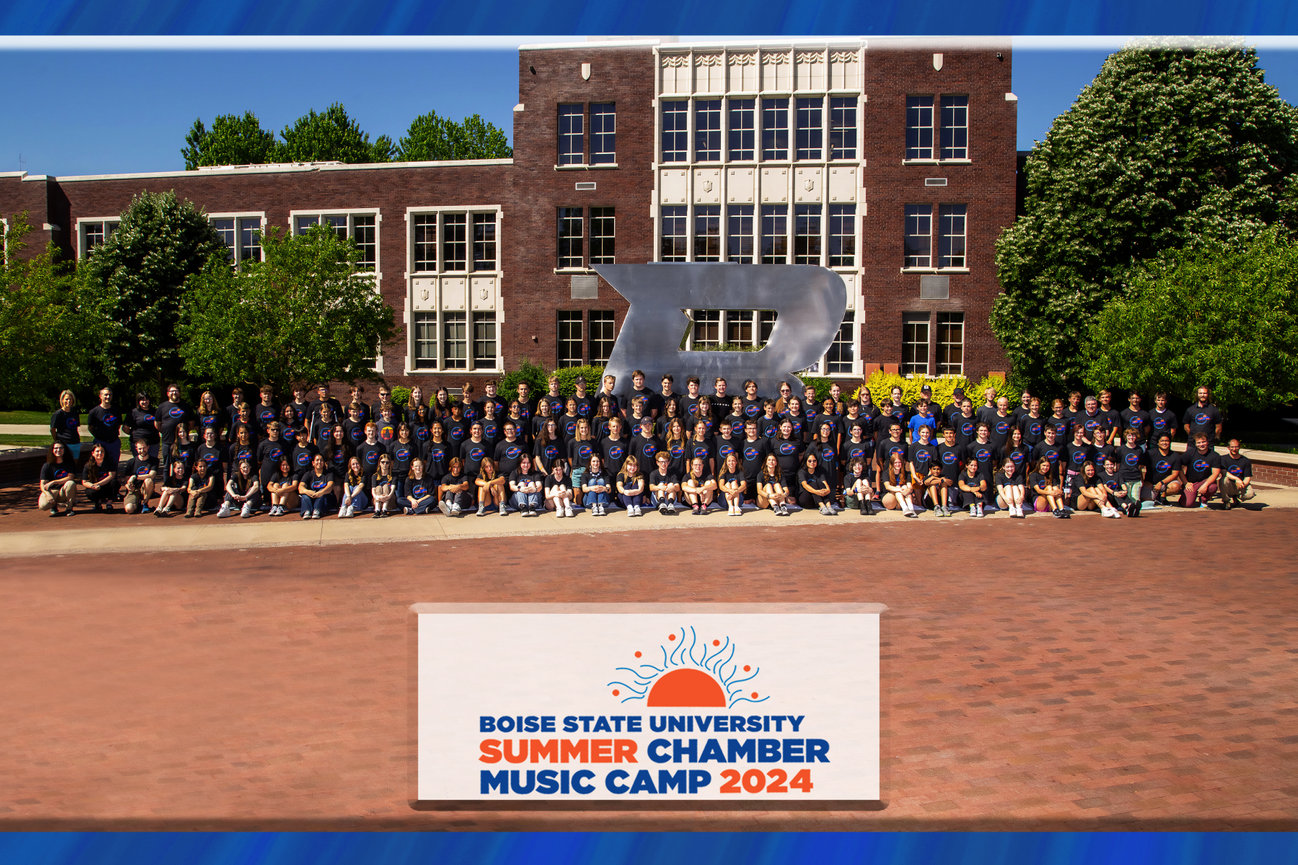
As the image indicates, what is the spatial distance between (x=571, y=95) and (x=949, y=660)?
2928cm

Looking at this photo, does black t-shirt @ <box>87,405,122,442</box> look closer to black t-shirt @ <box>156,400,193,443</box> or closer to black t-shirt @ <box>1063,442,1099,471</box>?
black t-shirt @ <box>156,400,193,443</box>

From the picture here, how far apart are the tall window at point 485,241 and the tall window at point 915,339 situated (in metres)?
13.4

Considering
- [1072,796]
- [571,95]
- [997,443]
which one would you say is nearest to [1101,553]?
[997,443]

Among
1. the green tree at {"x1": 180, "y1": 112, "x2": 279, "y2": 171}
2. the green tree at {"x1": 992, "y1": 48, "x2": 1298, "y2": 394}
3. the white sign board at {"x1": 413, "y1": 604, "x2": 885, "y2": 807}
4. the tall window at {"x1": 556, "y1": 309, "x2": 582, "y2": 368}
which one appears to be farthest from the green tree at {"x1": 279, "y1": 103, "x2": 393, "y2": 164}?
the white sign board at {"x1": 413, "y1": 604, "x2": 885, "y2": 807}

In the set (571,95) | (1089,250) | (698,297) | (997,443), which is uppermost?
(571,95)

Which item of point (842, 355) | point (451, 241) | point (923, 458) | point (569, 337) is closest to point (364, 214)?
point (451, 241)

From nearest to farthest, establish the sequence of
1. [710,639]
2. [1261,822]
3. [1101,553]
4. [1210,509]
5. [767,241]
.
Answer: [710,639], [1261,822], [1101,553], [1210,509], [767,241]

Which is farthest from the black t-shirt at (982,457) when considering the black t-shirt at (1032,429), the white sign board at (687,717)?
the white sign board at (687,717)

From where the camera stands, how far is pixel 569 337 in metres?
34.5

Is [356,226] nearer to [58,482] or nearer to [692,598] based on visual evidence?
[58,482]

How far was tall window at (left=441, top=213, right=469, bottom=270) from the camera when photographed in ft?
115

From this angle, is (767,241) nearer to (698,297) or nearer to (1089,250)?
(1089,250)

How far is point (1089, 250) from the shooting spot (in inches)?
1105

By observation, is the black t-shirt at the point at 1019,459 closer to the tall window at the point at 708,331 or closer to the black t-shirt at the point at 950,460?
the black t-shirt at the point at 950,460
